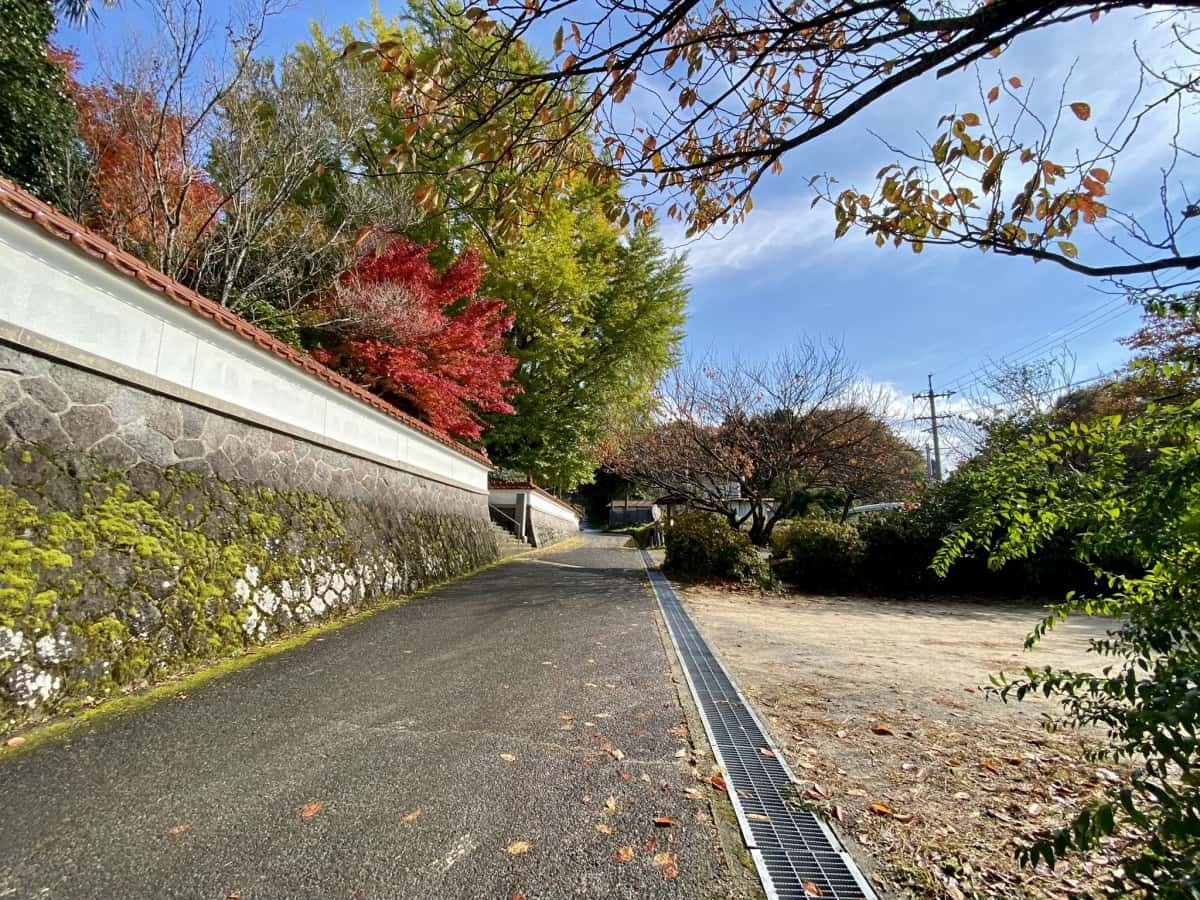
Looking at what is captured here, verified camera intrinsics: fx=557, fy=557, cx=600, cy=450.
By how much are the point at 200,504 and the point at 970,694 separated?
5.81 meters

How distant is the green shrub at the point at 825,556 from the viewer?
398 inches

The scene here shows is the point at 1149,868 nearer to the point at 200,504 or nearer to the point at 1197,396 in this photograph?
the point at 1197,396

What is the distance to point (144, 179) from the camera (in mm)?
7367

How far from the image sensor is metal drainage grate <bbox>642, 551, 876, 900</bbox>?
1.79 m

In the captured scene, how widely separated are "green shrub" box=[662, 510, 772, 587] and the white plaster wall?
6106 millimetres

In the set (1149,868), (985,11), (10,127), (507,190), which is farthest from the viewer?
(10,127)

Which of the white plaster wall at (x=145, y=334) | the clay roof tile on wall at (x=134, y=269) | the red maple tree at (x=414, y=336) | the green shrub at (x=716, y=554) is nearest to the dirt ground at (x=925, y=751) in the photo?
the green shrub at (x=716, y=554)

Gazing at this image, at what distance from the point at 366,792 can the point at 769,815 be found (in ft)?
5.31

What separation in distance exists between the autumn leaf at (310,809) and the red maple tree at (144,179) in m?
7.68

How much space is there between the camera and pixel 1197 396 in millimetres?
1712

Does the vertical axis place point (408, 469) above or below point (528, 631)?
above

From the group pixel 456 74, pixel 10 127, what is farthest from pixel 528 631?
pixel 10 127

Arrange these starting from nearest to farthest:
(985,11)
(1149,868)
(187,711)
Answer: (1149,868), (985,11), (187,711)

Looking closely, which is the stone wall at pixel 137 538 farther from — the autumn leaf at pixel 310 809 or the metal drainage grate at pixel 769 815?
the metal drainage grate at pixel 769 815
